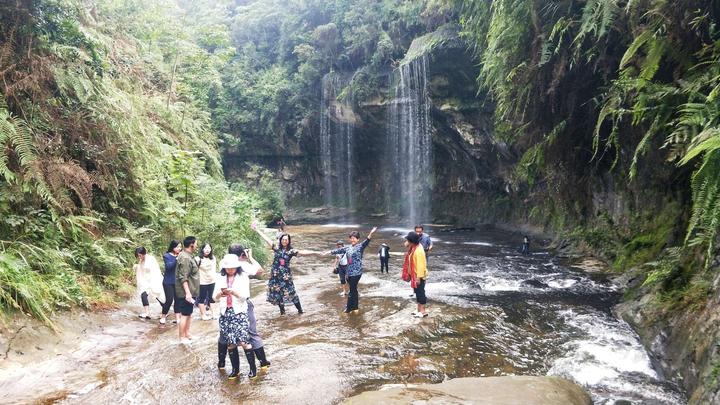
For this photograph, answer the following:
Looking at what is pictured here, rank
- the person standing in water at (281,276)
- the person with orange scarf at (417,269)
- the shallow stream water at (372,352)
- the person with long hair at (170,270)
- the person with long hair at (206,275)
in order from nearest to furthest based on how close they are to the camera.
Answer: the shallow stream water at (372,352), the person with long hair at (170,270), the person with orange scarf at (417,269), the person standing in water at (281,276), the person with long hair at (206,275)

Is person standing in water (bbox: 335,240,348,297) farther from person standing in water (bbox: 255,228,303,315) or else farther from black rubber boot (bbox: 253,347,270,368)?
black rubber boot (bbox: 253,347,270,368)

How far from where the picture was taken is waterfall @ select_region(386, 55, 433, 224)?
84.6ft

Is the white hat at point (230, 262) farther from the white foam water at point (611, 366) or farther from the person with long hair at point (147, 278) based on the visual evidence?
the white foam water at point (611, 366)

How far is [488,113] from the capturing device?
2339 centimetres

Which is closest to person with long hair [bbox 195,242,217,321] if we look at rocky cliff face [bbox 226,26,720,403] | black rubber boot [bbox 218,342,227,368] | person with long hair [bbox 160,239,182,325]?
person with long hair [bbox 160,239,182,325]

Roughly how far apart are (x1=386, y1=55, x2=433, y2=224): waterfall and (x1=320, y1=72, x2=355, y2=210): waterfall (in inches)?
131

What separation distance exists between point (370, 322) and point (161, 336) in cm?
339

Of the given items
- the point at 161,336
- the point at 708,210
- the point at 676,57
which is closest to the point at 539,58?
the point at 676,57

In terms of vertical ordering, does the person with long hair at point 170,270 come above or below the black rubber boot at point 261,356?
above

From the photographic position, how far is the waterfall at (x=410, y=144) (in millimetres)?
25797

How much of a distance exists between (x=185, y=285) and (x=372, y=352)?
285 centimetres

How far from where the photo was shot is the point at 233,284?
5469 mm

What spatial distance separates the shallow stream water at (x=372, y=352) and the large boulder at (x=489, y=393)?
0.46 m

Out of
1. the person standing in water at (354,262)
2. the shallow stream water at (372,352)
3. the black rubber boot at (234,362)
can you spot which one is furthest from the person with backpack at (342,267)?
the black rubber boot at (234,362)
